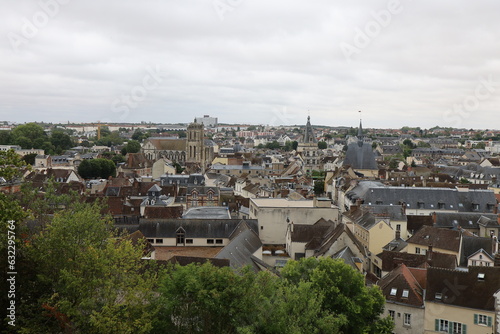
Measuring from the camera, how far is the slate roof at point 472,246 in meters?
32.1

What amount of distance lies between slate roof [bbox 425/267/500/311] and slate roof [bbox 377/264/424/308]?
600 mm

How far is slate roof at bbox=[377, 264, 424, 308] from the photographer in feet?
78.8

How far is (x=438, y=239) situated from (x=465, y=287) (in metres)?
11.1

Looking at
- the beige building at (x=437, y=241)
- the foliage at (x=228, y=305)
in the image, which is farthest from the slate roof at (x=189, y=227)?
the foliage at (x=228, y=305)

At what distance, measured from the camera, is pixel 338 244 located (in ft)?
109

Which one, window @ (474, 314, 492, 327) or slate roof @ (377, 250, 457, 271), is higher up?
slate roof @ (377, 250, 457, 271)

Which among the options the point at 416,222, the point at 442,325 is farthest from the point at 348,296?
the point at 416,222

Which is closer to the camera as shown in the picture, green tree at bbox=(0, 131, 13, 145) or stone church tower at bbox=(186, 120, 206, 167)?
stone church tower at bbox=(186, 120, 206, 167)

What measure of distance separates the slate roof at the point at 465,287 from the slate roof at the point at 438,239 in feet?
31.2

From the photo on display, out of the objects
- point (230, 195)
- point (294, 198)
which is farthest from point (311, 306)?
point (230, 195)

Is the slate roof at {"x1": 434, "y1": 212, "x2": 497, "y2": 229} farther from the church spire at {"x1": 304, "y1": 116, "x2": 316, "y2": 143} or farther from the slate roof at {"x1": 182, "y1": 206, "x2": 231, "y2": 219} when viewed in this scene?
the church spire at {"x1": 304, "y1": 116, "x2": 316, "y2": 143}

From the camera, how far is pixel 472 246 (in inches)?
1277

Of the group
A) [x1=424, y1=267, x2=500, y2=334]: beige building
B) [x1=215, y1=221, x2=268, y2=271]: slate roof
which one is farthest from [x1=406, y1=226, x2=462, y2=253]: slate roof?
[x1=215, y1=221, x2=268, y2=271]: slate roof

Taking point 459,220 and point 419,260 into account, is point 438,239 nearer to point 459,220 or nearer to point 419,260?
point 419,260
